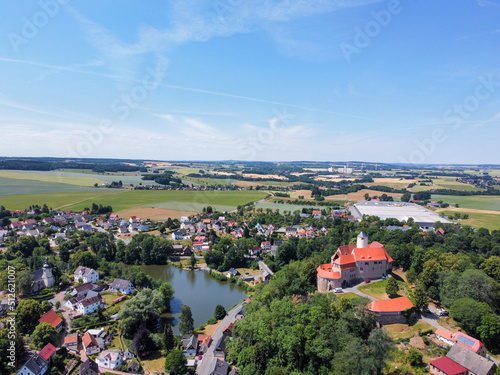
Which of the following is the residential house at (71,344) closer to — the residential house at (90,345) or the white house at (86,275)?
the residential house at (90,345)

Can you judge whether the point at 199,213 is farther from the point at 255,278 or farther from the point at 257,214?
the point at 255,278

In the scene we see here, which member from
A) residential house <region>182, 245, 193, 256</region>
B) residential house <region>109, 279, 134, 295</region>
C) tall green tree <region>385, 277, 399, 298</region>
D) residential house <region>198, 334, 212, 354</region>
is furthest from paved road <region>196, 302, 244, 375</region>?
residential house <region>182, 245, 193, 256</region>

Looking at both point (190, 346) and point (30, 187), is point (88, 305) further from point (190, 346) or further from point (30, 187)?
point (30, 187)

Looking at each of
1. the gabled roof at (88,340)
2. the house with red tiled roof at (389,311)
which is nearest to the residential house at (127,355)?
the gabled roof at (88,340)

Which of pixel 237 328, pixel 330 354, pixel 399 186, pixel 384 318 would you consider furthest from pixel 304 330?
pixel 399 186

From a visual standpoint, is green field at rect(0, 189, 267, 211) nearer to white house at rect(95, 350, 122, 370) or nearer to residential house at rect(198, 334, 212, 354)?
residential house at rect(198, 334, 212, 354)

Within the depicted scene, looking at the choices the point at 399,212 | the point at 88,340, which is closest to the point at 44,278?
the point at 88,340
